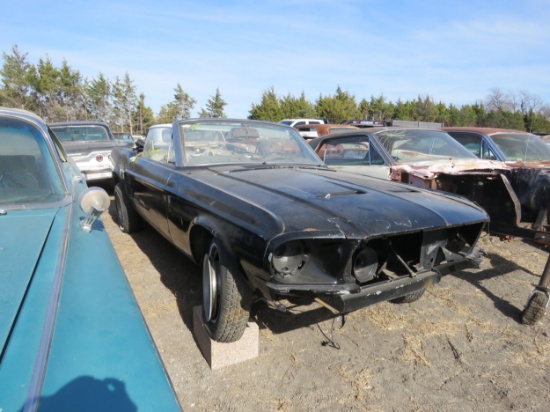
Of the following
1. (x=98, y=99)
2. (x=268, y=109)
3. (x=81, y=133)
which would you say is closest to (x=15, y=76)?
(x=98, y=99)

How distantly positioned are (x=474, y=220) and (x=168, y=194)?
2.31 m

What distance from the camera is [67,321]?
1231 millimetres

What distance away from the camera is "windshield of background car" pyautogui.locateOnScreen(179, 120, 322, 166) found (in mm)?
3486

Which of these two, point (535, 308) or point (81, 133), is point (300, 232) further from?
point (81, 133)

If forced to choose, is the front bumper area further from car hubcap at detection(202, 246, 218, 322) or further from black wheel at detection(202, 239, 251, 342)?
car hubcap at detection(202, 246, 218, 322)

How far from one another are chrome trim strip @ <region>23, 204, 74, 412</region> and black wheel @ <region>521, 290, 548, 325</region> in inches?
129

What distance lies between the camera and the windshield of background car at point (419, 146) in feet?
16.5

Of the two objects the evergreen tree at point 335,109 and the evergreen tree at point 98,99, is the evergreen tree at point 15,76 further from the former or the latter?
the evergreen tree at point 335,109

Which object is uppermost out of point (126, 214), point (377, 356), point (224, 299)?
point (224, 299)

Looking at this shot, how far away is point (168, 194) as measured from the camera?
3174 millimetres

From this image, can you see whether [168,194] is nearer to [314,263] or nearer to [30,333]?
[314,263]

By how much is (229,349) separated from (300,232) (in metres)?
1.02

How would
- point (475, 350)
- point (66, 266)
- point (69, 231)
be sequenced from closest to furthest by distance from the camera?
point (66, 266) → point (69, 231) → point (475, 350)

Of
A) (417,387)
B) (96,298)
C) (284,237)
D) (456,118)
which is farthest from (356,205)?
(456,118)
